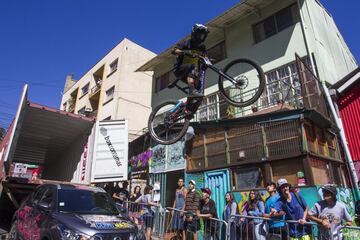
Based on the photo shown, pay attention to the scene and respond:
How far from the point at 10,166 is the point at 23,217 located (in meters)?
2.58

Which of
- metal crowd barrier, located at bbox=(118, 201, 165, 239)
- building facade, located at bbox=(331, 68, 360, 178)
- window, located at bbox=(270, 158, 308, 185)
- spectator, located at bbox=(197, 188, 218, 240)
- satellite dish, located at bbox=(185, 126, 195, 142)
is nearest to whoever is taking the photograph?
spectator, located at bbox=(197, 188, 218, 240)

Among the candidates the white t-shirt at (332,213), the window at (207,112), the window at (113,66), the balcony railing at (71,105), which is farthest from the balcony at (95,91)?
the white t-shirt at (332,213)

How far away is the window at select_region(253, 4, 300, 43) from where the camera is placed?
43.1 ft

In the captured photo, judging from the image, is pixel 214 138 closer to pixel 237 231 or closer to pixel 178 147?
pixel 178 147

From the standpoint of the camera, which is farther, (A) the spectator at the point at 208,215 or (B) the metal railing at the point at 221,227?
(A) the spectator at the point at 208,215

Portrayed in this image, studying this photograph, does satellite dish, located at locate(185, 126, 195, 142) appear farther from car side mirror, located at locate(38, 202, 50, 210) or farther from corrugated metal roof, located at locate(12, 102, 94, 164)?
car side mirror, located at locate(38, 202, 50, 210)

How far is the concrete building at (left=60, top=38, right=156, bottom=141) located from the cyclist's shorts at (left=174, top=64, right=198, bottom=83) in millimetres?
16709

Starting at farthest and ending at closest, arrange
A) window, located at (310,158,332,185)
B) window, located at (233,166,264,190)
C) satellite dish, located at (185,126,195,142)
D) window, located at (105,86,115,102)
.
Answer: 1. window, located at (105,86,115,102)
2. satellite dish, located at (185,126,195,142)
3. window, located at (233,166,264,190)
4. window, located at (310,158,332,185)

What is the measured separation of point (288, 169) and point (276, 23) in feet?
→ 26.0

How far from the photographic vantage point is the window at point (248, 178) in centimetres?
985

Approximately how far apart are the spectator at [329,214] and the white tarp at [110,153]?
23.9 feet

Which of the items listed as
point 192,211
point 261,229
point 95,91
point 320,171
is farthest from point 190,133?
point 95,91

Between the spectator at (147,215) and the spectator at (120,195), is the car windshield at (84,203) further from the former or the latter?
the spectator at (120,195)

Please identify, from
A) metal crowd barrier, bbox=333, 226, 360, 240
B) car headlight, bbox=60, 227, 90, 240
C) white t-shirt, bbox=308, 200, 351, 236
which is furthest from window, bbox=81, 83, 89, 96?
metal crowd barrier, bbox=333, 226, 360, 240
